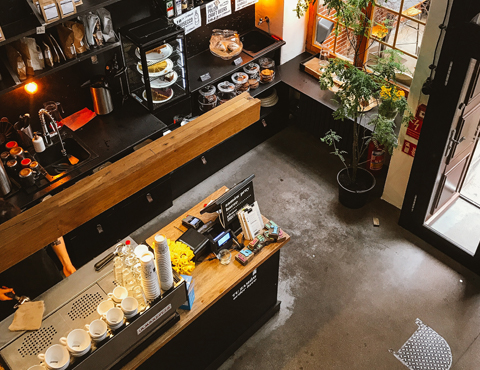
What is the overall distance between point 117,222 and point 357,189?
252 centimetres

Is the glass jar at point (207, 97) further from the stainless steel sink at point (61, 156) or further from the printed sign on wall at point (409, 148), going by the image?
the printed sign on wall at point (409, 148)

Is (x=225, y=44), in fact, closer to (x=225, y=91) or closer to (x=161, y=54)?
(x=225, y=91)

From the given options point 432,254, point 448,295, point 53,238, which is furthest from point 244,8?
point 53,238

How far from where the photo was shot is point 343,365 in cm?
407

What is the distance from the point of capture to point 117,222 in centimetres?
488

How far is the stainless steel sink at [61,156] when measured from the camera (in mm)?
4500

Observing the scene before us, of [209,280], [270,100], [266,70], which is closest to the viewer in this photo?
[209,280]

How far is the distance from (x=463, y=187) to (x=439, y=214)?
74 centimetres

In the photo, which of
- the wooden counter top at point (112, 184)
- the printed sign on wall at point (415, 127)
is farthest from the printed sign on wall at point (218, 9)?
the wooden counter top at point (112, 184)

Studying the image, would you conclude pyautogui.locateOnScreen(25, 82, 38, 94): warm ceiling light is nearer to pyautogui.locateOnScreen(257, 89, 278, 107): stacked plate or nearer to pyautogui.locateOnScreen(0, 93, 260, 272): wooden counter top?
pyautogui.locateOnScreen(257, 89, 278, 107): stacked plate

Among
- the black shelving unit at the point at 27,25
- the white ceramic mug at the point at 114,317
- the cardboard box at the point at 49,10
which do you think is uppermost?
the cardboard box at the point at 49,10

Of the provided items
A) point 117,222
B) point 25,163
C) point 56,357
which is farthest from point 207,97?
point 56,357

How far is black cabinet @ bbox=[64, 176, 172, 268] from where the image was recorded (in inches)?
182

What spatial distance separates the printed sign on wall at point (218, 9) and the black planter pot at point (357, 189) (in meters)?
2.14
